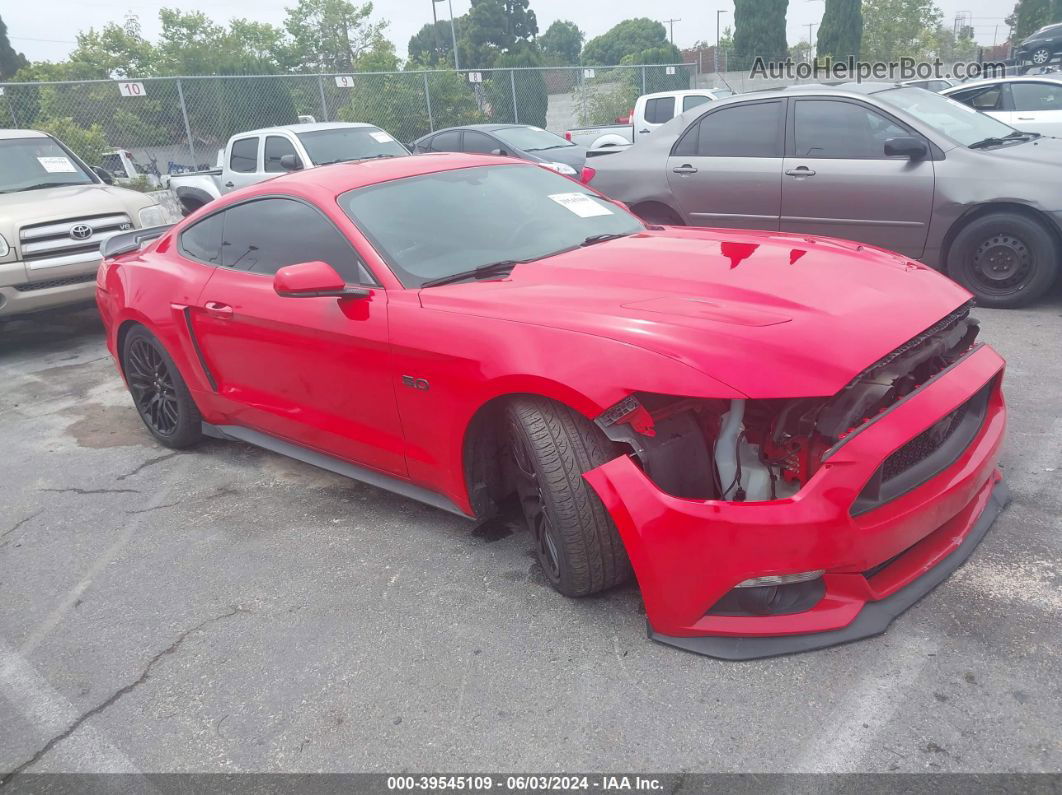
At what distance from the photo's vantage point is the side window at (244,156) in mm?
11602

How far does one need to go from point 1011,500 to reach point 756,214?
3.90 meters

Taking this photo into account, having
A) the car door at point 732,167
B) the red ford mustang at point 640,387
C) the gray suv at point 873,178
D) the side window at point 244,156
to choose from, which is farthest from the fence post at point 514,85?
the red ford mustang at point 640,387

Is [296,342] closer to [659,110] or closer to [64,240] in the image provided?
[64,240]

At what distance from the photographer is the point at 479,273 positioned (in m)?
3.22

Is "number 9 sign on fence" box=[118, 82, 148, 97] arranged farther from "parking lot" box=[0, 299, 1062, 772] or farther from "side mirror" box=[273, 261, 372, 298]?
"side mirror" box=[273, 261, 372, 298]

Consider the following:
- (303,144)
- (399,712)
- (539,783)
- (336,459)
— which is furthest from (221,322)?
(303,144)

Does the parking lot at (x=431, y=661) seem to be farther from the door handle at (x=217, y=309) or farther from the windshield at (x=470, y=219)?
the windshield at (x=470, y=219)

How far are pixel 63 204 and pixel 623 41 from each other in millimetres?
119929

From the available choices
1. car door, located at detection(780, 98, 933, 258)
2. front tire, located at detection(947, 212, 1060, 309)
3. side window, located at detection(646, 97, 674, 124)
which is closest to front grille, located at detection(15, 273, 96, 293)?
car door, located at detection(780, 98, 933, 258)

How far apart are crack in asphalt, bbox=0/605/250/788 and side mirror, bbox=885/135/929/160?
513 cm

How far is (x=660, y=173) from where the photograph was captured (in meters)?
7.09

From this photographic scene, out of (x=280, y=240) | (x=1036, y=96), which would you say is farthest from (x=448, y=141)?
(x=280, y=240)

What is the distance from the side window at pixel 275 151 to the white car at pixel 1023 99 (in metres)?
8.23

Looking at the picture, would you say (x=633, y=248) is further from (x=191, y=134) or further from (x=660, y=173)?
(x=191, y=134)
